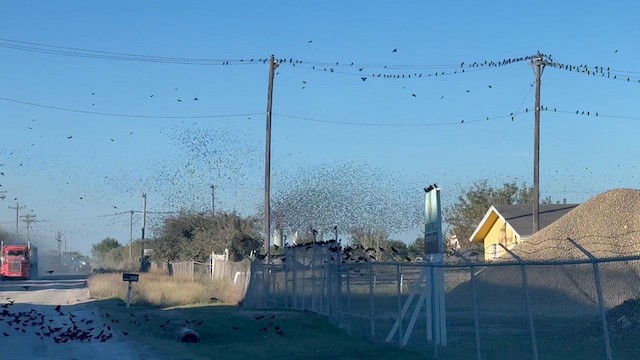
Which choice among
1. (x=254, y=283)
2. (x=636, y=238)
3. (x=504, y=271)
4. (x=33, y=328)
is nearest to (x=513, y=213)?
(x=254, y=283)

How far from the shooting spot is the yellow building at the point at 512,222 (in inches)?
1845

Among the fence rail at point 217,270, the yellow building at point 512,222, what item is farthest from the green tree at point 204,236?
the yellow building at point 512,222

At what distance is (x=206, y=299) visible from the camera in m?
43.8

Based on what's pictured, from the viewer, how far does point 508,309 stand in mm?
23656

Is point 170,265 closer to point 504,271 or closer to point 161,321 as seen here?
point 161,321

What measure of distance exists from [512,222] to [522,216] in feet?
4.07

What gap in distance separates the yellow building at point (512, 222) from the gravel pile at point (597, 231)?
490 inches

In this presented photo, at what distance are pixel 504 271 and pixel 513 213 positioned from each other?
2435 centimetres

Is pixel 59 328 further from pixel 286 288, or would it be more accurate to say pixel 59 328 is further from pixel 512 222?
pixel 512 222

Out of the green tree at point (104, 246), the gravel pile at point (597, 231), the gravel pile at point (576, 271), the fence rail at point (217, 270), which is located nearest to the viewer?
the gravel pile at point (576, 271)

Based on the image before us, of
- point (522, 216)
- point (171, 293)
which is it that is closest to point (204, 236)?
point (171, 293)

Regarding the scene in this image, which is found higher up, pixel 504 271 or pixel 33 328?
pixel 504 271

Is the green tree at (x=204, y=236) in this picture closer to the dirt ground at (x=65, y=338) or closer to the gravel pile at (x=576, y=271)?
the dirt ground at (x=65, y=338)

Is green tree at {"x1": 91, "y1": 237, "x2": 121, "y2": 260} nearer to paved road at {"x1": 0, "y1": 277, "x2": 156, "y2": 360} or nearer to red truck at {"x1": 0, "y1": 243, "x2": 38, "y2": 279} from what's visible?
red truck at {"x1": 0, "y1": 243, "x2": 38, "y2": 279}
